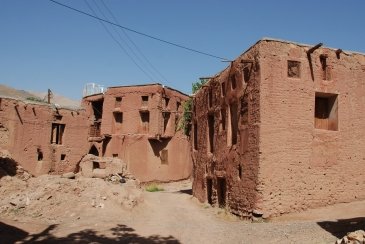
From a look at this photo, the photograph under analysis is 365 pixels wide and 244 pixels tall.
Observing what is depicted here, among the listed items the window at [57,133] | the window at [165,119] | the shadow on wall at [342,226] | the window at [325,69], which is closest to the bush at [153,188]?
the window at [165,119]

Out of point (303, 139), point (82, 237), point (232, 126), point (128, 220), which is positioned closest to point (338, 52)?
point (303, 139)

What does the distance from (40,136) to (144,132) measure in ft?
28.1

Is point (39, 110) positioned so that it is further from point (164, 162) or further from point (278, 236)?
point (278, 236)

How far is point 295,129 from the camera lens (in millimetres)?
15961

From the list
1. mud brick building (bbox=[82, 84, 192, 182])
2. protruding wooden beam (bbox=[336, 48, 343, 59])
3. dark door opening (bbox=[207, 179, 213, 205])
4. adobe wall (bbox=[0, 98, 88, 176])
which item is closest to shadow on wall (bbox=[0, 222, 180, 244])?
dark door opening (bbox=[207, 179, 213, 205])

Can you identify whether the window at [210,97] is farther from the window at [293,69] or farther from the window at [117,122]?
the window at [117,122]

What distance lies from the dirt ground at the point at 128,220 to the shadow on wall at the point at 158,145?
12.6m

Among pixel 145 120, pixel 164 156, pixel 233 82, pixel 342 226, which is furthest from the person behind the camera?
pixel 145 120

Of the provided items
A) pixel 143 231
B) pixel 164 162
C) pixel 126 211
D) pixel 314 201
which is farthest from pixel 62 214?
pixel 164 162

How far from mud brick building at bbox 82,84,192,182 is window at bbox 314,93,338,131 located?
18.1 meters

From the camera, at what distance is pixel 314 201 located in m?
15.9

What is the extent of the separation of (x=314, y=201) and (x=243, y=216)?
9.26ft

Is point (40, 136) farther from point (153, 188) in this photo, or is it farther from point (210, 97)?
point (210, 97)

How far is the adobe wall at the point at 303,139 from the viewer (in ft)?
51.0
